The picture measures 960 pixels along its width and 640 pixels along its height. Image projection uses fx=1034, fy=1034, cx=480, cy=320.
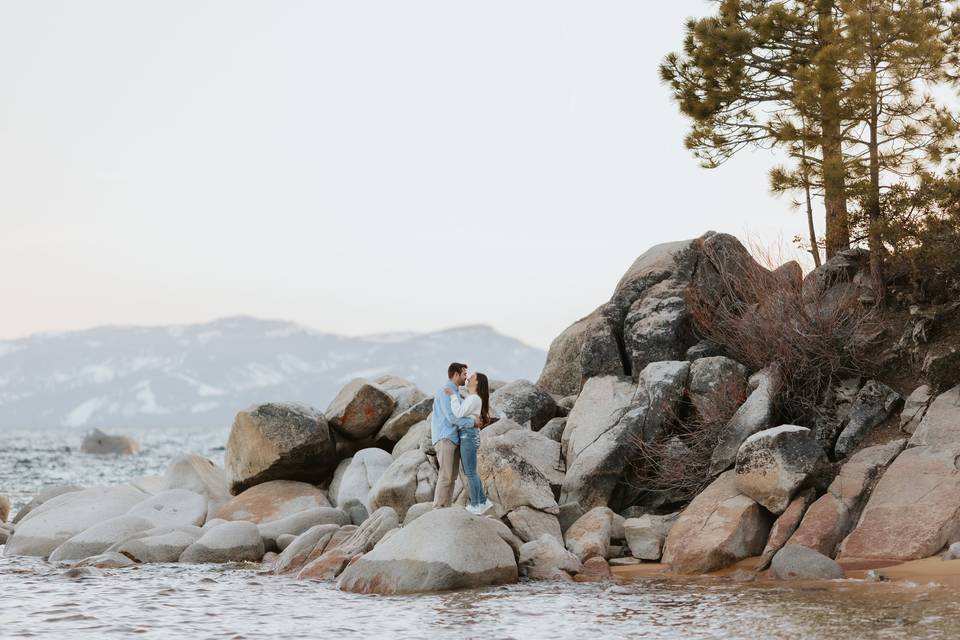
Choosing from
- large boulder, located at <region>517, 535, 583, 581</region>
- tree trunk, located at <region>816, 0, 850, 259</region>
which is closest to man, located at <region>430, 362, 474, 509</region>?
large boulder, located at <region>517, 535, 583, 581</region>

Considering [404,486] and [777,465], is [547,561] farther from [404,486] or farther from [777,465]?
[404,486]

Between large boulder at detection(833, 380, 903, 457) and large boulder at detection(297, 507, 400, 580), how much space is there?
778 cm

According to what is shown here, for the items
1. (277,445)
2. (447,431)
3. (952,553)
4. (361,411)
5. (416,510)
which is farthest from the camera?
(361,411)

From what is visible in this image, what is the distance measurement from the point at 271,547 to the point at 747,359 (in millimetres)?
9796

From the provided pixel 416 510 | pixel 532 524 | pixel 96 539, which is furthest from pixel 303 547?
pixel 96 539

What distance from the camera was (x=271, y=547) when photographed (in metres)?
19.5

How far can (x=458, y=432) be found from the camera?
16906 mm

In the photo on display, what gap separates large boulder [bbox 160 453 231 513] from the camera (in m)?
24.4

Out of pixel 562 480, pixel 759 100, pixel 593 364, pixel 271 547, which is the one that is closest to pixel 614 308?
pixel 593 364

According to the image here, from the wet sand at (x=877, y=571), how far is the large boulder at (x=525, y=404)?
6.06 metres

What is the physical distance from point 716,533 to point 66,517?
13641 mm

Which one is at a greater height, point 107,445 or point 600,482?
point 600,482

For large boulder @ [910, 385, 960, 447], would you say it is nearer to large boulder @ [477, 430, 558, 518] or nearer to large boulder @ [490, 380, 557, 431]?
large boulder @ [477, 430, 558, 518]

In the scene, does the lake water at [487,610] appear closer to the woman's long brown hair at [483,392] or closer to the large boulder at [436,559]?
the large boulder at [436,559]
